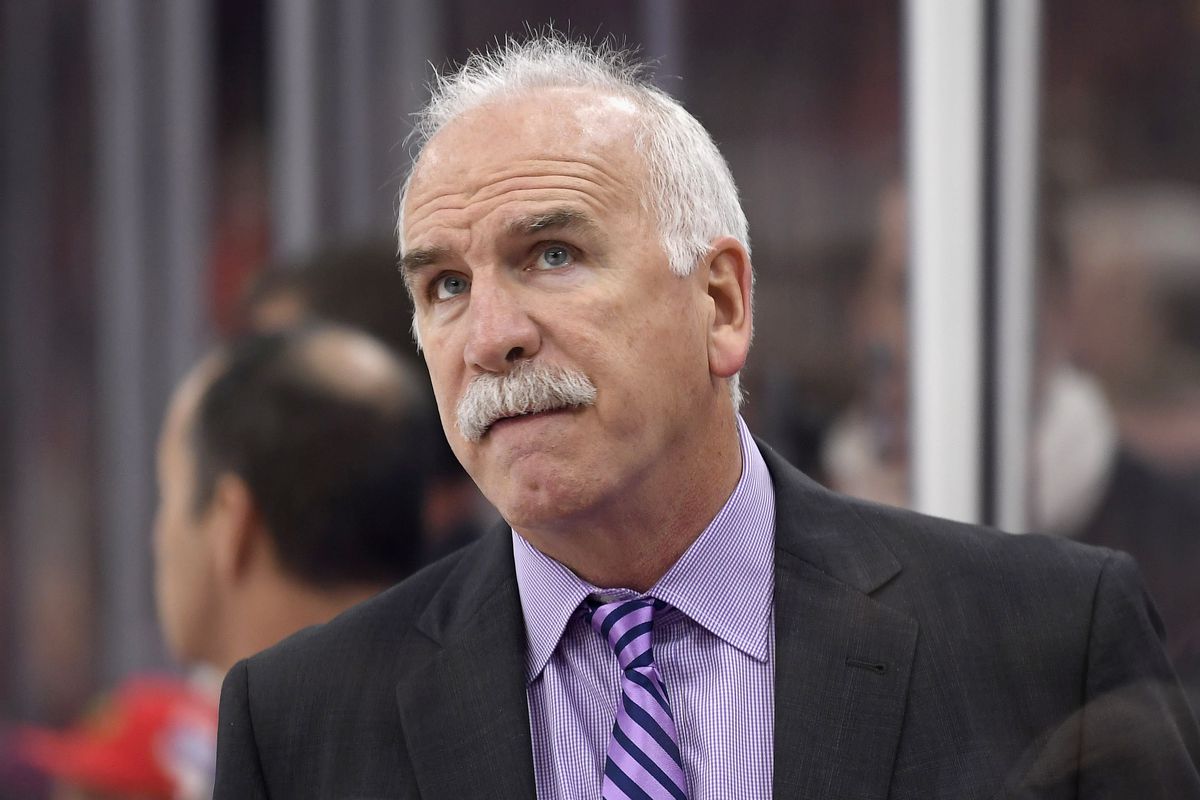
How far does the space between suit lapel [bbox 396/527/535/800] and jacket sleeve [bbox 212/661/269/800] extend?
16 cm

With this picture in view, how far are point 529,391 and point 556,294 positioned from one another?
0.31 feet

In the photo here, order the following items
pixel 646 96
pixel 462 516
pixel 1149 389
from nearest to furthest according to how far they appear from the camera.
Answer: pixel 646 96
pixel 1149 389
pixel 462 516

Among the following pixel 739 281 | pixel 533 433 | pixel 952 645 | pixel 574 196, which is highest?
pixel 574 196

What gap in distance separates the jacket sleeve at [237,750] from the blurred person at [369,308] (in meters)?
0.85

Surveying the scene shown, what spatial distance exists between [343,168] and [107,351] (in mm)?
874

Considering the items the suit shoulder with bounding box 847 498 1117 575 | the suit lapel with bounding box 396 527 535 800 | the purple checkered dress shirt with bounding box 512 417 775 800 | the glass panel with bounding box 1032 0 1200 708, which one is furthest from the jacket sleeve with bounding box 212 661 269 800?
the glass panel with bounding box 1032 0 1200 708

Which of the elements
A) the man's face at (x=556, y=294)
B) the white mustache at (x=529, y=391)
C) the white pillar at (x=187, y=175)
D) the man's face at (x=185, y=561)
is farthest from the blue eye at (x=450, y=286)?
the white pillar at (x=187, y=175)

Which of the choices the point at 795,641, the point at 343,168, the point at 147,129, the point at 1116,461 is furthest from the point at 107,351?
the point at 795,641

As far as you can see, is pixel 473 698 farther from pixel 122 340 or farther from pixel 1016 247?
pixel 122 340

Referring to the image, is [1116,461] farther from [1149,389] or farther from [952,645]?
[952,645]

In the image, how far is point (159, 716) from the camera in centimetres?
336

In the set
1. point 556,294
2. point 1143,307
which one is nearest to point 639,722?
point 556,294

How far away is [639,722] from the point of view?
134cm

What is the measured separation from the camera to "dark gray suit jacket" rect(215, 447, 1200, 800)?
130 cm
